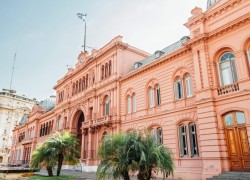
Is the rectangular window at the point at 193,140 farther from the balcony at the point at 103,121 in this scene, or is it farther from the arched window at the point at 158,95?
the balcony at the point at 103,121

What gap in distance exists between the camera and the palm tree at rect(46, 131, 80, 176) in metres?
21.8

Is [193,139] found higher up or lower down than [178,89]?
lower down

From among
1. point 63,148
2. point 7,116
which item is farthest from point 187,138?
point 7,116

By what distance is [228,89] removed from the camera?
54.1 feet

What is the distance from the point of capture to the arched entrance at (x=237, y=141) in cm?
1481

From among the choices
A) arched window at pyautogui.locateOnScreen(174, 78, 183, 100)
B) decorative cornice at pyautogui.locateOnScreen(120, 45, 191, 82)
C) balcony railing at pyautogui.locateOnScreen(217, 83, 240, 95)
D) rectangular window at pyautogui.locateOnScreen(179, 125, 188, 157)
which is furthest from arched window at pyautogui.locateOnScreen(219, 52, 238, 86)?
rectangular window at pyautogui.locateOnScreen(179, 125, 188, 157)

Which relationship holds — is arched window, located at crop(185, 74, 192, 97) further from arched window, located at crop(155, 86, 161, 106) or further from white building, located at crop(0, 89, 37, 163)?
white building, located at crop(0, 89, 37, 163)

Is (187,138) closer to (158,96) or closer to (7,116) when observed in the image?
(158,96)

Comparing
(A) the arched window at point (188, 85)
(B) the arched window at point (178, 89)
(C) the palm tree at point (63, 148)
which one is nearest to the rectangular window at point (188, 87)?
(A) the arched window at point (188, 85)

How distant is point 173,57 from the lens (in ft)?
72.5

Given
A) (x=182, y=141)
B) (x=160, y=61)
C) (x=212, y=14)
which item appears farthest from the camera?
(x=160, y=61)

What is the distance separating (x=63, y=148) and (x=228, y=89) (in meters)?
15.9

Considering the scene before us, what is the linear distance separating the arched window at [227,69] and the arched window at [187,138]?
4730 millimetres

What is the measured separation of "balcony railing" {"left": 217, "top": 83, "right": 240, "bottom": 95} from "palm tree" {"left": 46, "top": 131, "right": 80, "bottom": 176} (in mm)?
14720
